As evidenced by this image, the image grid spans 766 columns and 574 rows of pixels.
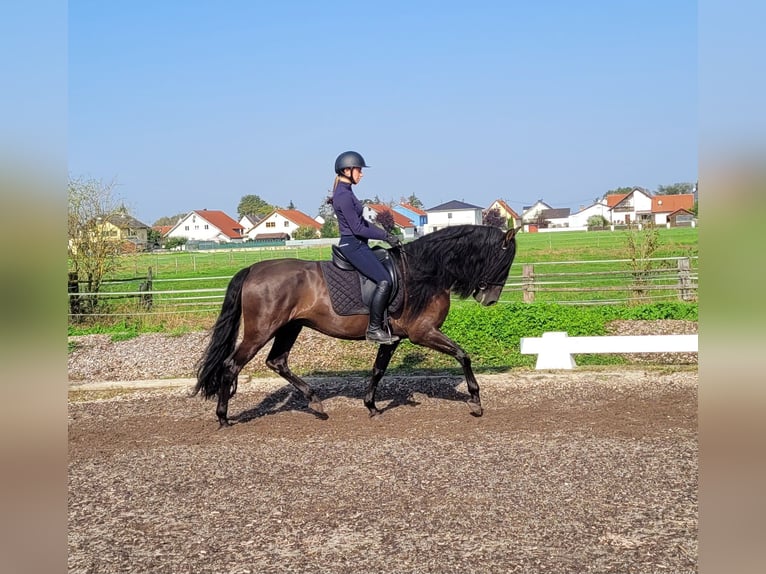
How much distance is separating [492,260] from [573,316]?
715 cm

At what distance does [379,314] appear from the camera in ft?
27.8

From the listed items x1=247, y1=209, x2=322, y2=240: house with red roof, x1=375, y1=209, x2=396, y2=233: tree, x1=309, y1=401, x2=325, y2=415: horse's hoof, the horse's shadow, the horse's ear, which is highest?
x1=247, y1=209, x2=322, y2=240: house with red roof

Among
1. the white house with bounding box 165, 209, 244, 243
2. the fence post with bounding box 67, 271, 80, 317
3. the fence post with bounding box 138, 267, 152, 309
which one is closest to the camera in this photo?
the fence post with bounding box 67, 271, 80, 317

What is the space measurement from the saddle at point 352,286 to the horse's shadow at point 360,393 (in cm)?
151

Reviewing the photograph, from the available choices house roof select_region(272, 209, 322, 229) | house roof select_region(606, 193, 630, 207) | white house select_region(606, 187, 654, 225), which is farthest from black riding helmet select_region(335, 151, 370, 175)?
house roof select_region(606, 193, 630, 207)

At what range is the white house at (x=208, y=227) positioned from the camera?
93875mm

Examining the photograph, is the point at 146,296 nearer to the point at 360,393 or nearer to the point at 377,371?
the point at 360,393

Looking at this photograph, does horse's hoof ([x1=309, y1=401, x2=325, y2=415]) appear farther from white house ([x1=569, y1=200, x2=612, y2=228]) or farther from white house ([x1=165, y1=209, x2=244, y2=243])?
white house ([x1=569, y1=200, x2=612, y2=228])

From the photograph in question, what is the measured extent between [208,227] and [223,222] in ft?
8.20

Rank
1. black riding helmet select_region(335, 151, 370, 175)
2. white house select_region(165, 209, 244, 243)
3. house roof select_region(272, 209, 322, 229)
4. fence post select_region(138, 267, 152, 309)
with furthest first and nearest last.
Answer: white house select_region(165, 209, 244, 243) < house roof select_region(272, 209, 322, 229) < fence post select_region(138, 267, 152, 309) < black riding helmet select_region(335, 151, 370, 175)

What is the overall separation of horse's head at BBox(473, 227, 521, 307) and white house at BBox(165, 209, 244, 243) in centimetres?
8515

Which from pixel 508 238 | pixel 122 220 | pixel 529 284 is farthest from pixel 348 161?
pixel 122 220

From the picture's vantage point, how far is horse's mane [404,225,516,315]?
8719mm
